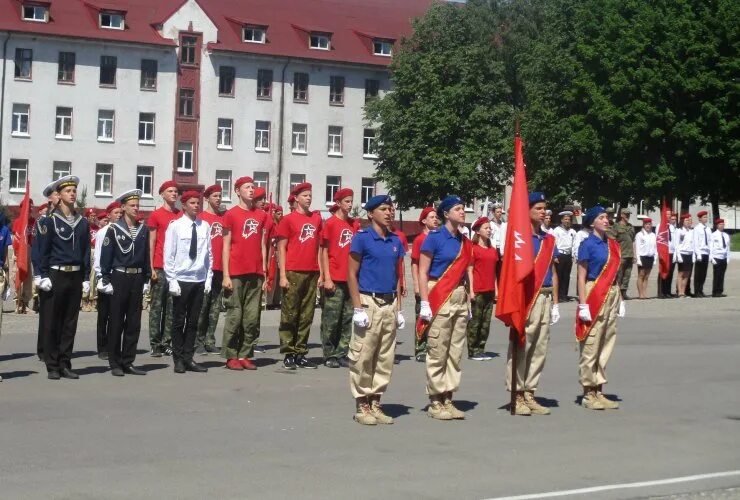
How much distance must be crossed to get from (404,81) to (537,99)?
9.47 m

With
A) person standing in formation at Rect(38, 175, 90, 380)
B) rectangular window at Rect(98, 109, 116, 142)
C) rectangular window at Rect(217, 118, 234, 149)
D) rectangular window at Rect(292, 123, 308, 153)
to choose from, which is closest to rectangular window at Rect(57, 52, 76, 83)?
rectangular window at Rect(98, 109, 116, 142)

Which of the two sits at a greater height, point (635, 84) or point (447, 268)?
point (635, 84)

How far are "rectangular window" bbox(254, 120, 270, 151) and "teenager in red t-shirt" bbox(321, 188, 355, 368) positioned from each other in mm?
66986

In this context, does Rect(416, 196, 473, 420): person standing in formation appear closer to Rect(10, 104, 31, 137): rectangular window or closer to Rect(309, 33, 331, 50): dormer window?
Rect(10, 104, 31, 137): rectangular window

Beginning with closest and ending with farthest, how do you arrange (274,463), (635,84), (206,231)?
(274,463) < (206,231) < (635,84)

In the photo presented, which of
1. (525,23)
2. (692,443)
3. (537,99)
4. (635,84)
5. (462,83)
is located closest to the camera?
(692,443)

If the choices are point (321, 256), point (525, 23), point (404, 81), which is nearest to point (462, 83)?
point (404, 81)

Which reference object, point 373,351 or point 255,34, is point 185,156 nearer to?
point 255,34

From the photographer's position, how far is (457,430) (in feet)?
35.8

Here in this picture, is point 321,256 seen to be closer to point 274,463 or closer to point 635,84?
point 274,463

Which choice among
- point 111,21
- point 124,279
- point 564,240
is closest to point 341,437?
point 124,279

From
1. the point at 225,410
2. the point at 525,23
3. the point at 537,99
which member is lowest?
the point at 225,410

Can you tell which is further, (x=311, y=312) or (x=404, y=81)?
(x=404, y=81)

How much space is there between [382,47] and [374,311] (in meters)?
77.4
